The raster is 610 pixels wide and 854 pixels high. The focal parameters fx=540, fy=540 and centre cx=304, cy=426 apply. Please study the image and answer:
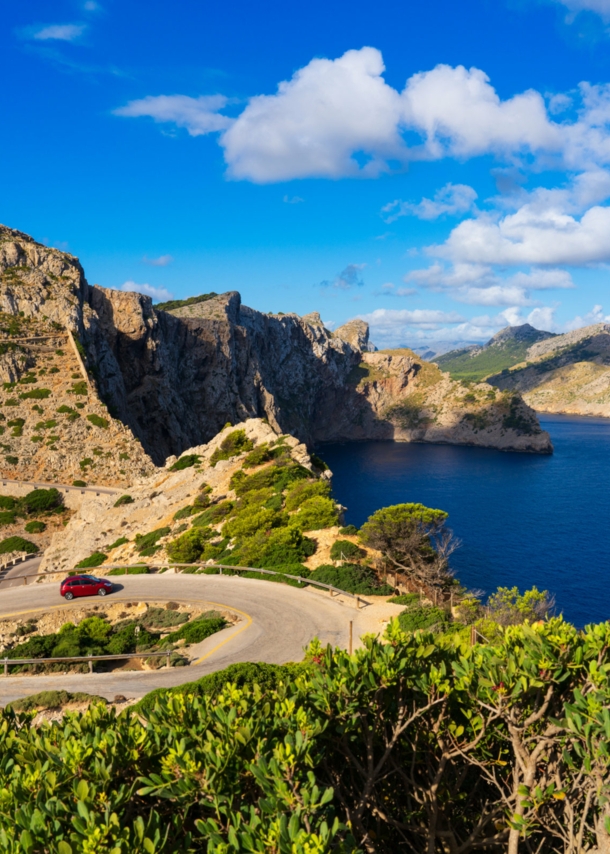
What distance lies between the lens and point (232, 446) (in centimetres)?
6347

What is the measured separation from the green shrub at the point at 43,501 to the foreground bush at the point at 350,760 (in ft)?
208

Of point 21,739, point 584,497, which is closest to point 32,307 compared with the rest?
point 21,739

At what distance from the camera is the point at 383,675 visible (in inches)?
389

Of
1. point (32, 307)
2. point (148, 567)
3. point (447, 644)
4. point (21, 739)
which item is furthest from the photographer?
point (32, 307)

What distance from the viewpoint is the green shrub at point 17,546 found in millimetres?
61875

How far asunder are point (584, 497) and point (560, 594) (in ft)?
Answer: 168

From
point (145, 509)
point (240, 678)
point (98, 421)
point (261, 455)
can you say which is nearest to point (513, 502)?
point (261, 455)

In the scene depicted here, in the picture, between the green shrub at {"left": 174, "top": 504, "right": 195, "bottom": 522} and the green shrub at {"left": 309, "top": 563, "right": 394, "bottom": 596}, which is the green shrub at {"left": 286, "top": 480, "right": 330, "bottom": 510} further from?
the green shrub at {"left": 174, "top": 504, "right": 195, "bottom": 522}

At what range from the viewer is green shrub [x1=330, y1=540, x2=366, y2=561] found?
114ft

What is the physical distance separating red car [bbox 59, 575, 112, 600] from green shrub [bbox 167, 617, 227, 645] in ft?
31.0

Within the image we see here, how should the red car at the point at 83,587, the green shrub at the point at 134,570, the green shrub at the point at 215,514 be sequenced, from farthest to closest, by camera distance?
the green shrub at the point at 215,514 → the green shrub at the point at 134,570 → the red car at the point at 83,587

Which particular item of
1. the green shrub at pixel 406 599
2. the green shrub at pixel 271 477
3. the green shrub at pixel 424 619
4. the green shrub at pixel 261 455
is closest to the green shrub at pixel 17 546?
the green shrub at pixel 271 477

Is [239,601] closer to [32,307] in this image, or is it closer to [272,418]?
[32,307]

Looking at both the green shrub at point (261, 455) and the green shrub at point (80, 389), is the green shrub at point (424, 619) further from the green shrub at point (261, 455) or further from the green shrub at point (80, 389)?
the green shrub at point (80, 389)
